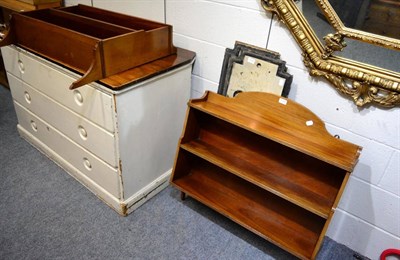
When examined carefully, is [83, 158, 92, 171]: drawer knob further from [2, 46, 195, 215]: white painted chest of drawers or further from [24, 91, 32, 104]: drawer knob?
[24, 91, 32, 104]: drawer knob

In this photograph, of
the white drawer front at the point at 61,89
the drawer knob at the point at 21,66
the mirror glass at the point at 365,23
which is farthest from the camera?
the drawer knob at the point at 21,66

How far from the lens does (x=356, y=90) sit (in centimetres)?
123

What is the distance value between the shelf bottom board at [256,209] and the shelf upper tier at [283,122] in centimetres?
40

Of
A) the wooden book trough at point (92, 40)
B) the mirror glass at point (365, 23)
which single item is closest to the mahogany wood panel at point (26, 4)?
the wooden book trough at point (92, 40)

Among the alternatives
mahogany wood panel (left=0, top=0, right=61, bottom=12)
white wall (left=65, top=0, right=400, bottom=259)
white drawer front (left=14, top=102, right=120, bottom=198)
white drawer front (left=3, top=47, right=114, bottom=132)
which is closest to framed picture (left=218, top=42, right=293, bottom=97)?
white wall (left=65, top=0, right=400, bottom=259)

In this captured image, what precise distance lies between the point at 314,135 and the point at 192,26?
86 cm

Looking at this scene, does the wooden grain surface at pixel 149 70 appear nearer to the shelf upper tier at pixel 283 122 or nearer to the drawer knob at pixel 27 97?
the shelf upper tier at pixel 283 122

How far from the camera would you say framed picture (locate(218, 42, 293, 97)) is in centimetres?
139

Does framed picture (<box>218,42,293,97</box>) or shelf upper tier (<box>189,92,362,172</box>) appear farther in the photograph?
framed picture (<box>218,42,293,97</box>)

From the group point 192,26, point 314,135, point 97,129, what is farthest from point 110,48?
point 314,135

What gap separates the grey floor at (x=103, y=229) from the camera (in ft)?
4.66

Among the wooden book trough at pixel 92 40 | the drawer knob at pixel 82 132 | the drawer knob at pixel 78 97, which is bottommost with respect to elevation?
the drawer knob at pixel 82 132

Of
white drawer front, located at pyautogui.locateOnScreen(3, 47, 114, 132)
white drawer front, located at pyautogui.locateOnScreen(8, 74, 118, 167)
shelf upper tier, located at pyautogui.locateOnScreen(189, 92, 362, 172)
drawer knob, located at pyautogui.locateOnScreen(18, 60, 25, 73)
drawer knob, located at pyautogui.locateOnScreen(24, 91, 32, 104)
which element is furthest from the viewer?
drawer knob, located at pyautogui.locateOnScreen(24, 91, 32, 104)

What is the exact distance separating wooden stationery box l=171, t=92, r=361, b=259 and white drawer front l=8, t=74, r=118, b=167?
0.36m
